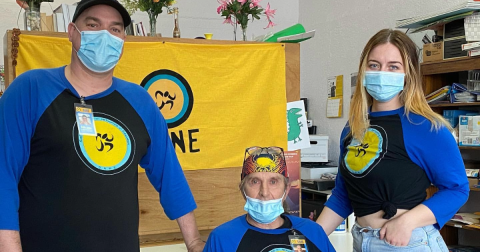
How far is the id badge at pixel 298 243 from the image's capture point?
1724mm

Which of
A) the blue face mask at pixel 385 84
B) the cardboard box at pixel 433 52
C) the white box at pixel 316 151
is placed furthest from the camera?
the white box at pixel 316 151

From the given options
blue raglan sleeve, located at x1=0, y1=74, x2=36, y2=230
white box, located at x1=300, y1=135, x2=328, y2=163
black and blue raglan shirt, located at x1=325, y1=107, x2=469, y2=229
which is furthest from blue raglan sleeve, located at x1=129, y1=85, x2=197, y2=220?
white box, located at x1=300, y1=135, x2=328, y2=163

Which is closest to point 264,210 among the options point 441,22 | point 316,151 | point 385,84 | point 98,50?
point 385,84

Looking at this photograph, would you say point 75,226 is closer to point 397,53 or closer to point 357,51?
point 397,53

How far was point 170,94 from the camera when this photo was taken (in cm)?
268

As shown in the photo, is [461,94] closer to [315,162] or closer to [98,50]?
[315,162]

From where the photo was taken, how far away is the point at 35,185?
1423mm

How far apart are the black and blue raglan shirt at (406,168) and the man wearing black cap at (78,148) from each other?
2.49 feet

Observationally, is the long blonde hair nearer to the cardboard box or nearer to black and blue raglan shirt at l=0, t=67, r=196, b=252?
black and blue raglan shirt at l=0, t=67, r=196, b=252

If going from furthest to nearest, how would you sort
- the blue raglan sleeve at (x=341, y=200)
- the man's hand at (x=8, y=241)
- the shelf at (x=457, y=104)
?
1. the shelf at (x=457, y=104)
2. the blue raglan sleeve at (x=341, y=200)
3. the man's hand at (x=8, y=241)

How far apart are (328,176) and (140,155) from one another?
3807 mm

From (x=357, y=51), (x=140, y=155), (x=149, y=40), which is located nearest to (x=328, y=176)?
(x=357, y=51)

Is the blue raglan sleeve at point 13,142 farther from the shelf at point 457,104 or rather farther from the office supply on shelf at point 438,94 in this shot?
the office supply on shelf at point 438,94

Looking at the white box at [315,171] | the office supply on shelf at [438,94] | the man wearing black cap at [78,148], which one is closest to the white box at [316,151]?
the white box at [315,171]
